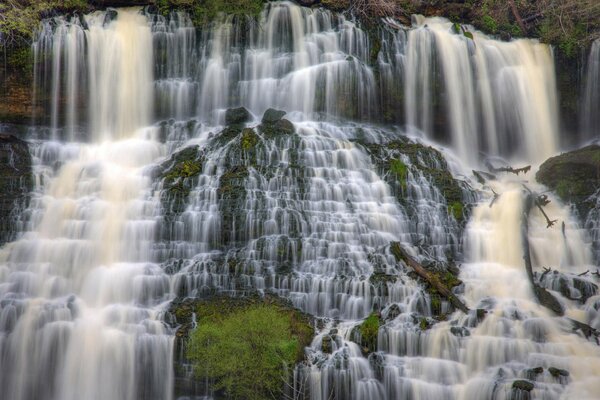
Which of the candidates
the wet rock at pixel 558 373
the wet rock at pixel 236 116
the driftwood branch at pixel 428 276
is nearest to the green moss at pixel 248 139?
the wet rock at pixel 236 116

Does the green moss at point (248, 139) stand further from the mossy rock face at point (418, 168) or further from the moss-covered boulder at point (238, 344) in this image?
the moss-covered boulder at point (238, 344)

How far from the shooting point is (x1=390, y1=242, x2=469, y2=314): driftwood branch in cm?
1587

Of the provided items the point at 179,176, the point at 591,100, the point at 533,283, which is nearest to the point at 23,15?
the point at 179,176

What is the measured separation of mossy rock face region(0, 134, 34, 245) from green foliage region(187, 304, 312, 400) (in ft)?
25.3

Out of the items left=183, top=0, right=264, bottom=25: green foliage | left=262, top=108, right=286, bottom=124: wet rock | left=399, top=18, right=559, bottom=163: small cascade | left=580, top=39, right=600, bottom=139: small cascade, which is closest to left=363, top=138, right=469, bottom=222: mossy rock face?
left=399, top=18, right=559, bottom=163: small cascade

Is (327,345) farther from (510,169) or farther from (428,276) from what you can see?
(510,169)

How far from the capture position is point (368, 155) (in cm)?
2020

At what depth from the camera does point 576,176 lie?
2031 cm

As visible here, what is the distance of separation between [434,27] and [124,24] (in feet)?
42.3

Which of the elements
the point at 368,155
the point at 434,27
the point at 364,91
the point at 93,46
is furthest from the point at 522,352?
the point at 93,46

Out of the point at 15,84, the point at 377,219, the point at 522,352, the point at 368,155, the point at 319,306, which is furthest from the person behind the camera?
the point at 15,84

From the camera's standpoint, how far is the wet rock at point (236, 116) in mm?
22031

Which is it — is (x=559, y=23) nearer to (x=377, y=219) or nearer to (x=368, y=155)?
(x=368, y=155)

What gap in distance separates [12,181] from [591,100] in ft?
74.5
